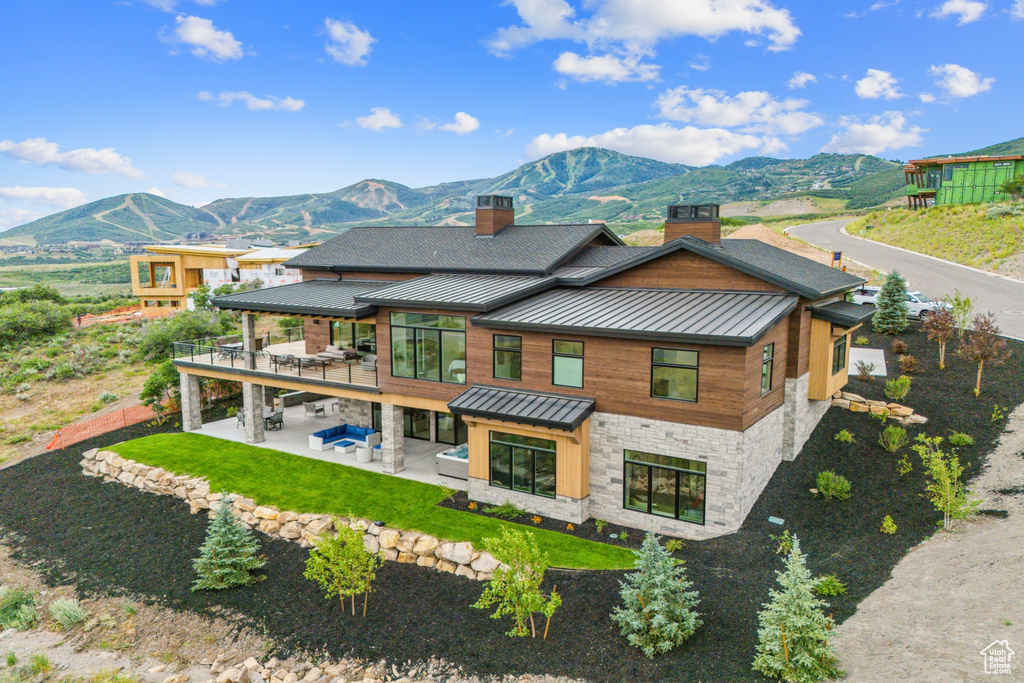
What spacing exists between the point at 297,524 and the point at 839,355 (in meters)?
16.5

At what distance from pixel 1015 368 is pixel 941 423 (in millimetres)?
6504

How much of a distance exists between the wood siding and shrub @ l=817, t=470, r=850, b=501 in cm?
483

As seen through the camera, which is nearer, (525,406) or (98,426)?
(525,406)

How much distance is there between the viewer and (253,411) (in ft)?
71.4

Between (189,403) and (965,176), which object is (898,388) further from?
(965,176)

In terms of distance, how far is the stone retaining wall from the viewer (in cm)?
1382

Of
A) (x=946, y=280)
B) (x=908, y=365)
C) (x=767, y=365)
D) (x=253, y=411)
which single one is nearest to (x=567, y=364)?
(x=767, y=365)

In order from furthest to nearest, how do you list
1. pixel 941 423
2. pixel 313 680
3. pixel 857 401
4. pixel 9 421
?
pixel 9 421
pixel 857 401
pixel 941 423
pixel 313 680

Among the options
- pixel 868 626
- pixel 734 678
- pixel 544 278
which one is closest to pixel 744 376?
pixel 868 626

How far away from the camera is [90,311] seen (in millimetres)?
55469

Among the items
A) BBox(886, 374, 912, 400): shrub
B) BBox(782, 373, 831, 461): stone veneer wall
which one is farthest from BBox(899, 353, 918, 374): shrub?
BBox(782, 373, 831, 461): stone veneer wall

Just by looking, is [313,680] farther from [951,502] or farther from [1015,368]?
[1015,368]

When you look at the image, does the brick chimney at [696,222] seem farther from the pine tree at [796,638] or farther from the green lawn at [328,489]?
the pine tree at [796,638]

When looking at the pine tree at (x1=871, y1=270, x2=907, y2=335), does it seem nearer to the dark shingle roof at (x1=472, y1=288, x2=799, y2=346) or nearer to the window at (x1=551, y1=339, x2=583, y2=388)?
the dark shingle roof at (x1=472, y1=288, x2=799, y2=346)
